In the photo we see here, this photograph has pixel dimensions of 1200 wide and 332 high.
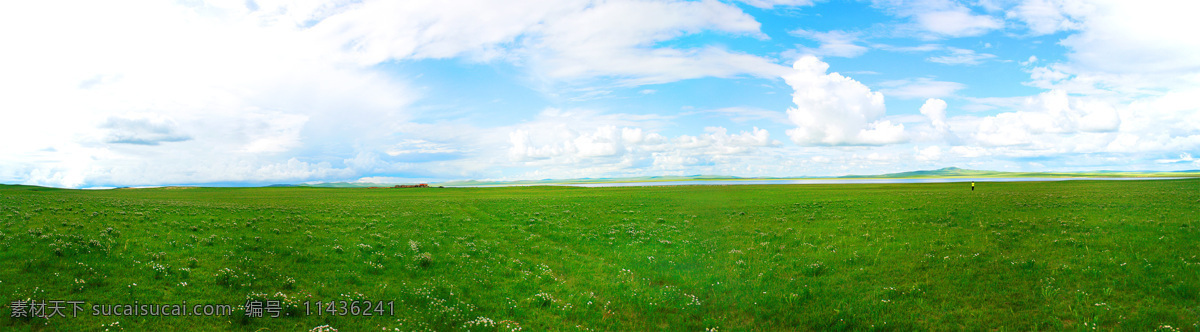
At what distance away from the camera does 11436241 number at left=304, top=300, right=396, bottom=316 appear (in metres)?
11.5

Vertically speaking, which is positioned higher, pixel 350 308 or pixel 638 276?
pixel 350 308

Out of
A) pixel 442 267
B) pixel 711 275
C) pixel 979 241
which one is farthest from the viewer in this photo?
pixel 979 241

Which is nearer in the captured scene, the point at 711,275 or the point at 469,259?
the point at 711,275

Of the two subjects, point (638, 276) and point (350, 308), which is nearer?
point (350, 308)

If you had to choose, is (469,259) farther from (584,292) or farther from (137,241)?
(137,241)

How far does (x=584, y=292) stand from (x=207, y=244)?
15.6 metres

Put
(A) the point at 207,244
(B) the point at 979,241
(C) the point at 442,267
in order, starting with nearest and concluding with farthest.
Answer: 1. (C) the point at 442,267
2. (A) the point at 207,244
3. (B) the point at 979,241

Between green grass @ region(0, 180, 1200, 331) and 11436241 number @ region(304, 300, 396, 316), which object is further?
11436241 number @ region(304, 300, 396, 316)

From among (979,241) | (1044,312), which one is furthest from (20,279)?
(979,241)

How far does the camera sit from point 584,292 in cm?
1392

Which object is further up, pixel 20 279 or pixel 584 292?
pixel 20 279

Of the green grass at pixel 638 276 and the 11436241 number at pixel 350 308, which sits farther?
the 11436241 number at pixel 350 308

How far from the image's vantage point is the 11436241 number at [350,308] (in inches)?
451

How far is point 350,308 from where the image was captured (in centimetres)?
1177
